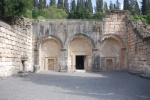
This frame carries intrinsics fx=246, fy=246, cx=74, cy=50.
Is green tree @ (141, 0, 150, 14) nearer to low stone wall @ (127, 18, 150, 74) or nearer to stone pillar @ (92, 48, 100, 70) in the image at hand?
low stone wall @ (127, 18, 150, 74)

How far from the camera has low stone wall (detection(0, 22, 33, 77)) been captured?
13.8 m

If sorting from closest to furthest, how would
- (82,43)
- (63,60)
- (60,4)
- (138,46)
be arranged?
(138,46) < (63,60) < (82,43) < (60,4)

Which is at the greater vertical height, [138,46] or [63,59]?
[138,46]

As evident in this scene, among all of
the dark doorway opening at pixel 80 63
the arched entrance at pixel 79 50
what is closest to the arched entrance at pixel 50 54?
the arched entrance at pixel 79 50

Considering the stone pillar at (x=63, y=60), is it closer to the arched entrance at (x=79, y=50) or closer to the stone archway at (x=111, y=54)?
the arched entrance at (x=79, y=50)

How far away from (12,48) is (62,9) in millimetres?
50482

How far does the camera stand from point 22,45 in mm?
18219

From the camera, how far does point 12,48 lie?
15.6 m

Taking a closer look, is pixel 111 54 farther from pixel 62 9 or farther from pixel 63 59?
pixel 62 9

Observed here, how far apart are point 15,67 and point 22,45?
247 centimetres

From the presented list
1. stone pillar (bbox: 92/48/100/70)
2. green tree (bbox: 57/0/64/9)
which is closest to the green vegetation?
green tree (bbox: 57/0/64/9)

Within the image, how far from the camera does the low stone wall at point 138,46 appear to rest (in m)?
15.3

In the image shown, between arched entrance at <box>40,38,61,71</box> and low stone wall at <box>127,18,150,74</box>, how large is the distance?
6.21 m

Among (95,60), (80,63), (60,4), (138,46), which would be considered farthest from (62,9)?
(138,46)
